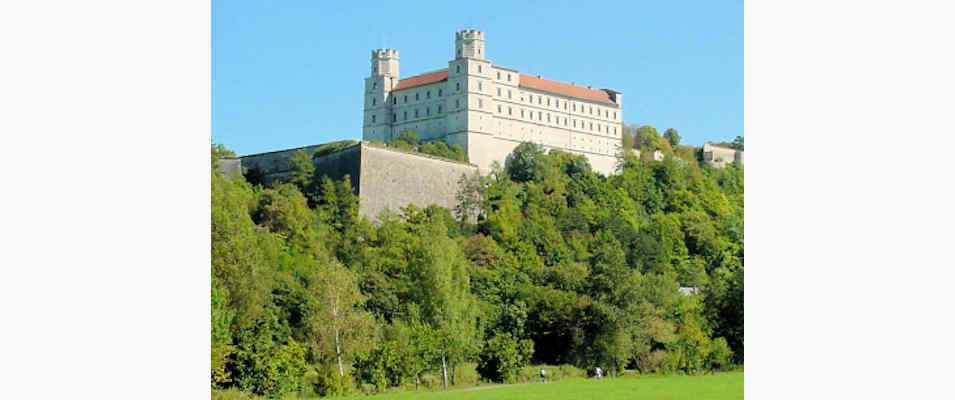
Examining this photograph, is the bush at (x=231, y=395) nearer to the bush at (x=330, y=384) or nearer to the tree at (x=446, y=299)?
the bush at (x=330, y=384)

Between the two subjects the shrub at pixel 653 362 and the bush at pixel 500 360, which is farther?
the shrub at pixel 653 362

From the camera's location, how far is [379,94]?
2842cm

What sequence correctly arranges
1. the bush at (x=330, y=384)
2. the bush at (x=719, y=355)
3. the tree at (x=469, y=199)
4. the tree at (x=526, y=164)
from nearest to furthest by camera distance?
1. the bush at (x=330, y=384)
2. the bush at (x=719, y=355)
3. the tree at (x=469, y=199)
4. the tree at (x=526, y=164)

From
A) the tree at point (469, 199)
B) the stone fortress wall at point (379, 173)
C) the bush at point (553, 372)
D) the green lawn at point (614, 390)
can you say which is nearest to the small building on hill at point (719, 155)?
the tree at point (469, 199)

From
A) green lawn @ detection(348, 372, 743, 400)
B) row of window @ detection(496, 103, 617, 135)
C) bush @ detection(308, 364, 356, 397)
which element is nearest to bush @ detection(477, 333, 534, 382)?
green lawn @ detection(348, 372, 743, 400)

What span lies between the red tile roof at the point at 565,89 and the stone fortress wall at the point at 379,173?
6.45 meters

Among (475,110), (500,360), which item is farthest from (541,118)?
(500,360)

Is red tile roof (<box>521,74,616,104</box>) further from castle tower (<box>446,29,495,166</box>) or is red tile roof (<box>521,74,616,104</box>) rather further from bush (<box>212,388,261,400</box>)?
bush (<box>212,388,261,400</box>)

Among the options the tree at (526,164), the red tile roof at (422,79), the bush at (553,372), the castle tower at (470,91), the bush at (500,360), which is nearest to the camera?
the bush at (500,360)

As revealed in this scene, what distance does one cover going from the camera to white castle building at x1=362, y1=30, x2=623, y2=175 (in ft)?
92.3

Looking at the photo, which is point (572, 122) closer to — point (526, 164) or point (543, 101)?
point (543, 101)

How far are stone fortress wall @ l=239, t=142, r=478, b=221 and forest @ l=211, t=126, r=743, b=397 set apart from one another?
43cm

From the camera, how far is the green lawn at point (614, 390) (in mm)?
10062
